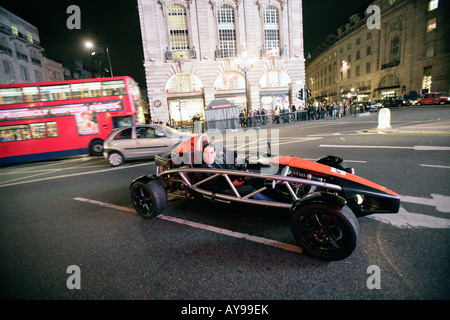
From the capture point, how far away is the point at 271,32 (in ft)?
95.9

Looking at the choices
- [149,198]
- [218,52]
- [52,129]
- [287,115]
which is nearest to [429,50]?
[287,115]

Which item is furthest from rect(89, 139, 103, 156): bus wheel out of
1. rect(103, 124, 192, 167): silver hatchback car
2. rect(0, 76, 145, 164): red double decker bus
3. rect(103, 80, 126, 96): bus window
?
rect(103, 124, 192, 167): silver hatchback car

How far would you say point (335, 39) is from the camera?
6112 centimetres

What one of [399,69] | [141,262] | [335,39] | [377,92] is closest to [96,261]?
[141,262]

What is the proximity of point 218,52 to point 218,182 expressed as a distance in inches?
1107

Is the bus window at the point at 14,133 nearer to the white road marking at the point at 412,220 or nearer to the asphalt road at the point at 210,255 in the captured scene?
the asphalt road at the point at 210,255

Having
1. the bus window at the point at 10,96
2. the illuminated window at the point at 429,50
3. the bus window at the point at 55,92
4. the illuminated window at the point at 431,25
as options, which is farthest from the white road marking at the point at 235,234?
the illuminated window at the point at 431,25

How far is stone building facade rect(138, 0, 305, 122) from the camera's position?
85.7 ft

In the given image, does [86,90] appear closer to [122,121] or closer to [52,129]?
[122,121]

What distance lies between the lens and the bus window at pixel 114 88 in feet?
37.1

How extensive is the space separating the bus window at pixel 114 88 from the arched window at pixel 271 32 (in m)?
23.0

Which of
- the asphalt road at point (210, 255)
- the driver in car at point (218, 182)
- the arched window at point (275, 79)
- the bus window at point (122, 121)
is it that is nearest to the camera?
the asphalt road at point (210, 255)

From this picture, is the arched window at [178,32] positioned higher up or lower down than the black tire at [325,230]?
higher up

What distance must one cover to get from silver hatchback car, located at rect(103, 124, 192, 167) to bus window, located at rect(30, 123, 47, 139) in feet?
18.7
